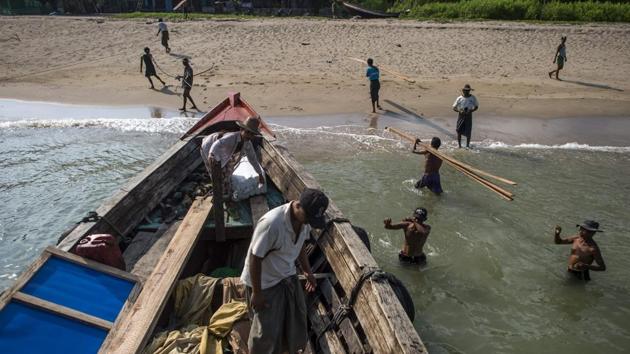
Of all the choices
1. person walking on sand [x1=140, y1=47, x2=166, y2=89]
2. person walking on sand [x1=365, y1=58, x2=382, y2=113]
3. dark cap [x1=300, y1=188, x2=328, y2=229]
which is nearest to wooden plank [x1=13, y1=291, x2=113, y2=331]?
dark cap [x1=300, y1=188, x2=328, y2=229]

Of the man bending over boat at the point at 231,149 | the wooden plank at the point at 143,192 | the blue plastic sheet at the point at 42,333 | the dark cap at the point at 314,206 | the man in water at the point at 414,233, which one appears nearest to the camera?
the dark cap at the point at 314,206

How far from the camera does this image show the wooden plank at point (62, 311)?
3.49 metres

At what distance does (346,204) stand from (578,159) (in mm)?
7009

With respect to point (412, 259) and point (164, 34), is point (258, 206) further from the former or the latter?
point (164, 34)

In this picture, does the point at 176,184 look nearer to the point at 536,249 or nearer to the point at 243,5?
A: the point at 536,249

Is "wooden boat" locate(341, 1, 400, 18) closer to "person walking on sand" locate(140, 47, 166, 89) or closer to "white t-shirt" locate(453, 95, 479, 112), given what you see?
"person walking on sand" locate(140, 47, 166, 89)

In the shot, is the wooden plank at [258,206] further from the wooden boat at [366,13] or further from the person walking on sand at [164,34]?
the wooden boat at [366,13]

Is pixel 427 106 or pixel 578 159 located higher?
pixel 427 106

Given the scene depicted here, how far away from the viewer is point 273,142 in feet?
25.6

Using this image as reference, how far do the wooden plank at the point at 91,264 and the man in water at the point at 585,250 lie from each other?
5233 millimetres

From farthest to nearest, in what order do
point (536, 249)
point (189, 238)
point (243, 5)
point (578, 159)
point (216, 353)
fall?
point (243, 5) < point (578, 159) < point (536, 249) < point (189, 238) < point (216, 353)

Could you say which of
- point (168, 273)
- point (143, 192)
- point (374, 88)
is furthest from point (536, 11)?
point (168, 273)

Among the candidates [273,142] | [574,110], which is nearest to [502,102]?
[574,110]

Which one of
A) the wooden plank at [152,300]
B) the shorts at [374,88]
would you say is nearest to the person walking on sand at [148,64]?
the shorts at [374,88]
